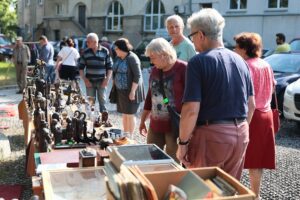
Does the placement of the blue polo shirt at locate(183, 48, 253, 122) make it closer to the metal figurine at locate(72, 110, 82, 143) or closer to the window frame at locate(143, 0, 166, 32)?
the metal figurine at locate(72, 110, 82, 143)

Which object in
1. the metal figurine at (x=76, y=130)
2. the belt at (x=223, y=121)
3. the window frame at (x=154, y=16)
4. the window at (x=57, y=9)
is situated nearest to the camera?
the belt at (x=223, y=121)

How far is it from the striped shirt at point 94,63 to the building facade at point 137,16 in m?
18.1

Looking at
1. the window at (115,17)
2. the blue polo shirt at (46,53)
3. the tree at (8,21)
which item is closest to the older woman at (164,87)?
the blue polo shirt at (46,53)

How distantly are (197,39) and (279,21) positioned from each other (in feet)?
72.5

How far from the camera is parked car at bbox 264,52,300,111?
30.2ft

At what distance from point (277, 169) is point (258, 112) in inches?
81.1

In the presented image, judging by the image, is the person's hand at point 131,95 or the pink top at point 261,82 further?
the person's hand at point 131,95

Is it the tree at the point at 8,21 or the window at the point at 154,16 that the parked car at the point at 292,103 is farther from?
the tree at the point at 8,21

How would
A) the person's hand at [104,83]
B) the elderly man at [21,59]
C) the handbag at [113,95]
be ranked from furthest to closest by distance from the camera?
the elderly man at [21,59], the person's hand at [104,83], the handbag at [113,95]

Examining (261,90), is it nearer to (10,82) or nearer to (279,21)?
(10,82)

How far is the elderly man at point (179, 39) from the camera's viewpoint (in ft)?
15.9

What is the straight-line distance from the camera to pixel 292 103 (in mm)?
8211

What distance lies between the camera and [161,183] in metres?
2.18

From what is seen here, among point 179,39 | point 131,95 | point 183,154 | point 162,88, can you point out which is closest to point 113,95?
point 131,95
